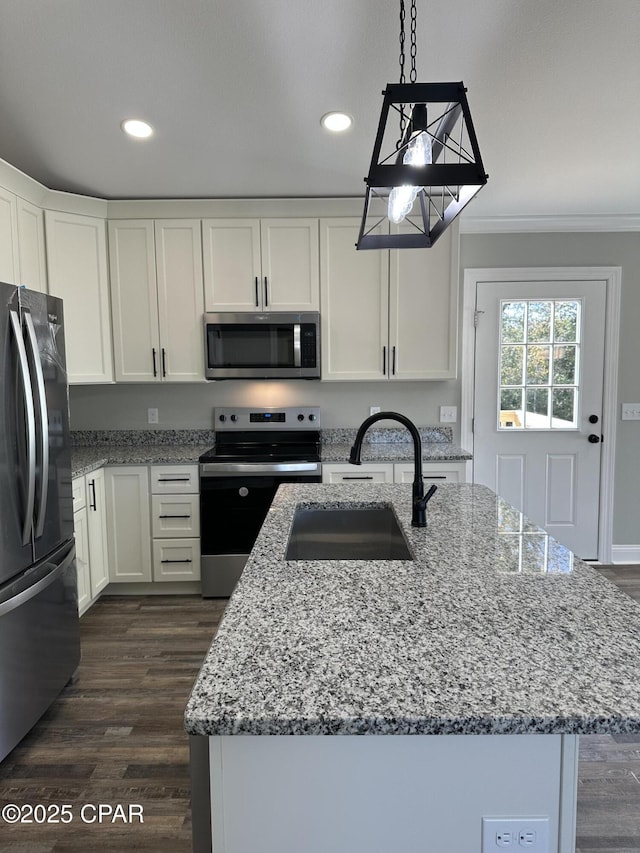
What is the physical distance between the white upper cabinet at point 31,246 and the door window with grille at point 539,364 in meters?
2.99

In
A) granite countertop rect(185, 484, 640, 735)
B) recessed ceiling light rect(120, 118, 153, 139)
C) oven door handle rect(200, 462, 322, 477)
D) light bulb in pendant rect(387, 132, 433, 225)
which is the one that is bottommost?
oven door handle rect(200, 462, 322, 477)

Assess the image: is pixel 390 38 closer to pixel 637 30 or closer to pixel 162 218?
pixel 637 30

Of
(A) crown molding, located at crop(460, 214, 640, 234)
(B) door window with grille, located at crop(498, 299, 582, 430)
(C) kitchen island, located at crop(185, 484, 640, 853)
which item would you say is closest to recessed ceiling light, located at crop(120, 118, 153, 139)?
(A) crown molding, located at crop(460, 214, 640, 234)

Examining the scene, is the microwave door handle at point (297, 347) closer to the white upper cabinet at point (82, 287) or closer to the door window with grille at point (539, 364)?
the white upper cabinet at point (82, 287)

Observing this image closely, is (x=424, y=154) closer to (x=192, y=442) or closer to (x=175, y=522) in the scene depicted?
(x=175, y=522)

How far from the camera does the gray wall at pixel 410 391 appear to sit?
144 inches

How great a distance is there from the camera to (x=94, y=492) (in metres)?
2.99

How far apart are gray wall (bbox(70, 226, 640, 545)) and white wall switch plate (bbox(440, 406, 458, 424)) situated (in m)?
0.04

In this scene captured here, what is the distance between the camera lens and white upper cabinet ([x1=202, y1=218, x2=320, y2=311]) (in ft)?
10.8

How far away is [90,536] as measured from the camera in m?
2.96

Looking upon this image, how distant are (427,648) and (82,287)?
10.1ft

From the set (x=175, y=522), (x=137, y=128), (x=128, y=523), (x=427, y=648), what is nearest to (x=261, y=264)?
(x=137, y=128)

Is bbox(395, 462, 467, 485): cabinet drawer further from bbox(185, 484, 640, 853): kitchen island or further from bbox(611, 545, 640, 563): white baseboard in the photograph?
bbox(185, 484, 640, 853): kitchen island

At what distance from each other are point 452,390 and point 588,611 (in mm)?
2832
